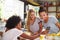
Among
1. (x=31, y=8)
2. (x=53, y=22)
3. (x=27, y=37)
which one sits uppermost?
(x=31, y=8)

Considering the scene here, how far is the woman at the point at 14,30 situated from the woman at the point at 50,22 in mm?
106

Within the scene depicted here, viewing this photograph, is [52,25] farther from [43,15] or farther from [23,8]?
[23,8]

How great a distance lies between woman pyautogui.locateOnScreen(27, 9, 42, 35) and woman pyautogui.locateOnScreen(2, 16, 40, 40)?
0.04m

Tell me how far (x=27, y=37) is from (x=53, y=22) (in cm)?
22

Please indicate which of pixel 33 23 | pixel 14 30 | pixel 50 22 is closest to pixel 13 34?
pixel 14 30

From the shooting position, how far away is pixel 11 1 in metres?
1.24

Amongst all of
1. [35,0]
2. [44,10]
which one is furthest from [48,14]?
[35,0]

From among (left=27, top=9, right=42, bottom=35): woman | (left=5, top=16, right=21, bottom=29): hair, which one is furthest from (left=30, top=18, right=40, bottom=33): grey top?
(left=5, top=16, right=21, bottom=29): hair

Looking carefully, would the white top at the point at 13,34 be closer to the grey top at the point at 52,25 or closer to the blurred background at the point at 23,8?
the blurred background at the point at 23,8

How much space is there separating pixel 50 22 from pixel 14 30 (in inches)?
10.4

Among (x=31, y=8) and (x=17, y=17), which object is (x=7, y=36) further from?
(x=31, y=8)

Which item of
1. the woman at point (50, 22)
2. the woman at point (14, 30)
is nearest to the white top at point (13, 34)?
the woman at point (14, 30)

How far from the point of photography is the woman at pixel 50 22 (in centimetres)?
117

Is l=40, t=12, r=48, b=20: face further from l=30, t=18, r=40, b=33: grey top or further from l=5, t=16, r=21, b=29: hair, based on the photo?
l=5, t=16, r=21, b=29: hair
